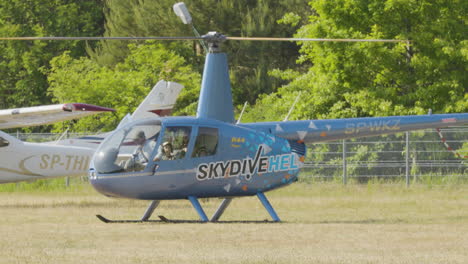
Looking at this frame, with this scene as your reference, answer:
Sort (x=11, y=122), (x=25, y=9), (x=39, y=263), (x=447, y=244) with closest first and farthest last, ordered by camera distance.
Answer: (x=39, y=263)
(x=447, y=244)
(x=11, y=122)
(x=25, y=9)

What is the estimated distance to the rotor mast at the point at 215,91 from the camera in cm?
1794

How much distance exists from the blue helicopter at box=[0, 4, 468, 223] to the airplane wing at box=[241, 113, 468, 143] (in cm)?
2

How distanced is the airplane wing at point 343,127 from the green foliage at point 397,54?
41.1ft

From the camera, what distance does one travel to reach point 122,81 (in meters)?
45.3

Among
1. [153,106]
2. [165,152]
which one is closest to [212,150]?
[165,152]

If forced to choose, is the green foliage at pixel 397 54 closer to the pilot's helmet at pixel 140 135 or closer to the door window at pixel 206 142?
the door window at pixel 206 142

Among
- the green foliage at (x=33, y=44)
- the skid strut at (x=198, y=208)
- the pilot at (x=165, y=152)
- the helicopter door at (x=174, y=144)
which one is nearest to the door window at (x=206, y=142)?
the helicopter door at (x=174, y=144)

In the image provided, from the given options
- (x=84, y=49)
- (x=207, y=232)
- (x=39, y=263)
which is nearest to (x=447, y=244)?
(x=207, y=232)

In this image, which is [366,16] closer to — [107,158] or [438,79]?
[438,79]

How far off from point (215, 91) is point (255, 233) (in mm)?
3573

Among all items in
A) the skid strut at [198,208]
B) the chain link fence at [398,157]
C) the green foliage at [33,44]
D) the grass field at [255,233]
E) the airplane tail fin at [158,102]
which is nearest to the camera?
the grass field at [255,233]

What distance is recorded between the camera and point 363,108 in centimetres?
3234

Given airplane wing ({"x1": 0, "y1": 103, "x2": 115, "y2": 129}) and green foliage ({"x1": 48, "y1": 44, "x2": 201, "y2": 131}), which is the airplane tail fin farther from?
green foliage ({"x1": 48, "y1": 44, "x2": 201, "y2": 131})

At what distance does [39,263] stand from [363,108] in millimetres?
21656
